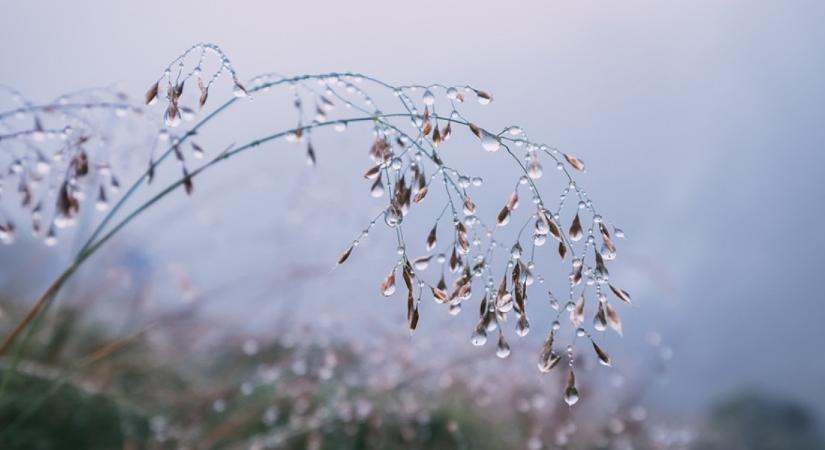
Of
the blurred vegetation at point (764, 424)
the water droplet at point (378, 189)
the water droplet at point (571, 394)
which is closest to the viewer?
the water droplet at point (571, 394)

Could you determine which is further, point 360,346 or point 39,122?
point 360,346

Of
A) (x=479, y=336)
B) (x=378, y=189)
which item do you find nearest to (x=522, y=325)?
(x=479, y=336)

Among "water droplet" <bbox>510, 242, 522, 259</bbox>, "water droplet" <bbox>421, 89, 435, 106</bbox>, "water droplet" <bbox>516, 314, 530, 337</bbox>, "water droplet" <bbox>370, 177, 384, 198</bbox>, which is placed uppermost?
"water droplet" <bbox>421, 89, 435, 106</bbox>

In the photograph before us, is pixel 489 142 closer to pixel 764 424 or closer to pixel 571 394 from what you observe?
pixel 571 394

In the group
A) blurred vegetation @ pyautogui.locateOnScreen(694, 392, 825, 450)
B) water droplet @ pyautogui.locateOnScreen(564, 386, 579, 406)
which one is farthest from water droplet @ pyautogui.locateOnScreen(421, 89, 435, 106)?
blurred vegetation @ pyautogui.locateOnScreen(694, 392, 825, 450)

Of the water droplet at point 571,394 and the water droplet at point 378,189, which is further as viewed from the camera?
the water droplet at point 378,189

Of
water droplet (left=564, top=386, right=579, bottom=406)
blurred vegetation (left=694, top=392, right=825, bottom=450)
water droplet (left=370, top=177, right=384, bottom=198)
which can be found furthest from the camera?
blurred vegetation (left=694, top=392, right=825, bottom=450)

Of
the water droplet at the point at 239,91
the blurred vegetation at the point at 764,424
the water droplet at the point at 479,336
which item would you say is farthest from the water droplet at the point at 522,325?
the blurred vegetation at the point at 764,424

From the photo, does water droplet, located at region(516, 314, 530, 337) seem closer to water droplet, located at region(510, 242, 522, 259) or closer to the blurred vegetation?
water droplet, located at region(510, 242, 522, 259)

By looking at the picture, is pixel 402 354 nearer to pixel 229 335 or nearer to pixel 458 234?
pixel 229 335

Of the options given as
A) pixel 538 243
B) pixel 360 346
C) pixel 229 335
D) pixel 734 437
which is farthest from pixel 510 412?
pixel 734 437

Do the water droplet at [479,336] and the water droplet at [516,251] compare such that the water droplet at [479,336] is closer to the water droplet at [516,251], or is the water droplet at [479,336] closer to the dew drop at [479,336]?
the dew drop at [479,336]
